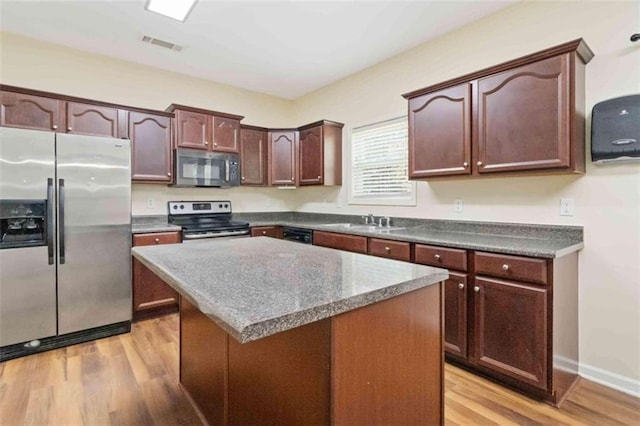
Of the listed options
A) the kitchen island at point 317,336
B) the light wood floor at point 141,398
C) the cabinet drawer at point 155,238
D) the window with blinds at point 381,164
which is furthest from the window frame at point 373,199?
the cabinet drawer at point 155,238

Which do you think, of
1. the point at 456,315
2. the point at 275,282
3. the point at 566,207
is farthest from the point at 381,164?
the point at 275,282

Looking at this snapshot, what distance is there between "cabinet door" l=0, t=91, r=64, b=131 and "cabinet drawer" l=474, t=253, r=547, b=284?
3.77 meters

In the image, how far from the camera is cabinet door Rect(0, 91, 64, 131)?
2881 mm

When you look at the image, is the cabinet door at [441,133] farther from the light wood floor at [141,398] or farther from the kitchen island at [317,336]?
the light wood floor at [141,398]

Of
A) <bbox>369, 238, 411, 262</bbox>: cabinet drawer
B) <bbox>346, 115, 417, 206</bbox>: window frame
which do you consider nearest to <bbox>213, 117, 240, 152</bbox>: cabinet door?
<bbox>346, 115, 417, 206</bbox>: window frame

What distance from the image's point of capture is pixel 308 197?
4926mm

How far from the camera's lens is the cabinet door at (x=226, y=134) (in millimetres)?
3984

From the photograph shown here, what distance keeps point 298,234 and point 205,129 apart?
64.4 inches

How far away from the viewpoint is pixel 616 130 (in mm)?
2078

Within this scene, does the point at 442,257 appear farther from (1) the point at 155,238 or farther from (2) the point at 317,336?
(1) the point at 155,238

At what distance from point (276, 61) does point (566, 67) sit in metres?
2.78

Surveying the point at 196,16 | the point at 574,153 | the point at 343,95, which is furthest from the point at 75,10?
the point at 574,153

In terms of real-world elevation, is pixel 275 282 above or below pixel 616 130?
below

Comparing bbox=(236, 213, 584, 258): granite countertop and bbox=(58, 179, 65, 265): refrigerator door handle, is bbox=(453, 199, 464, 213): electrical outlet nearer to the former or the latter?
bbox=(236, 213, 584, 258): granite countertop
